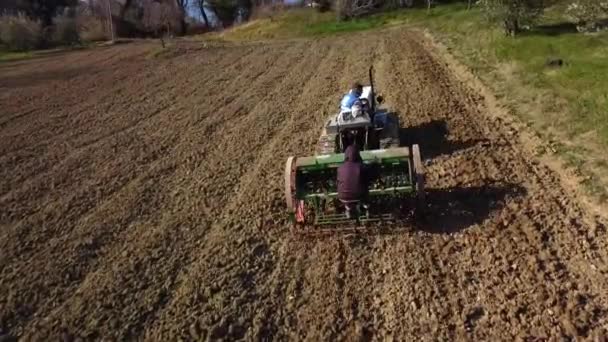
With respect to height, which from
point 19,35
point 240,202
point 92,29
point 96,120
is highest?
point 92,29

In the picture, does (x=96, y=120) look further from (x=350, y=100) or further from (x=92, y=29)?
(x=92, y=29)

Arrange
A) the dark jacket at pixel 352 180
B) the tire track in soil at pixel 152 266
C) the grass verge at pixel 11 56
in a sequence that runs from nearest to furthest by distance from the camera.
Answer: the tire track in soil at pixel 152 266 → the dark jacket at pixel 352 180 → the grass verge at pixel 11 56

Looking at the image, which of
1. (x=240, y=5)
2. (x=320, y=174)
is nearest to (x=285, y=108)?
(x=320, y=174)

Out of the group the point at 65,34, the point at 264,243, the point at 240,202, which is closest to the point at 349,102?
the point at 240,202

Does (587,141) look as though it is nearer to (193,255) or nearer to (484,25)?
(193,255)

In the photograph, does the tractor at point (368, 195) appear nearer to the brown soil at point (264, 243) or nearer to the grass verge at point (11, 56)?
the brown soil at point (264, 243)

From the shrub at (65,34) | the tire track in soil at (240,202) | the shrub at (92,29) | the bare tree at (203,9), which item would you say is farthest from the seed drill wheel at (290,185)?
the bare tree at (203,9)
